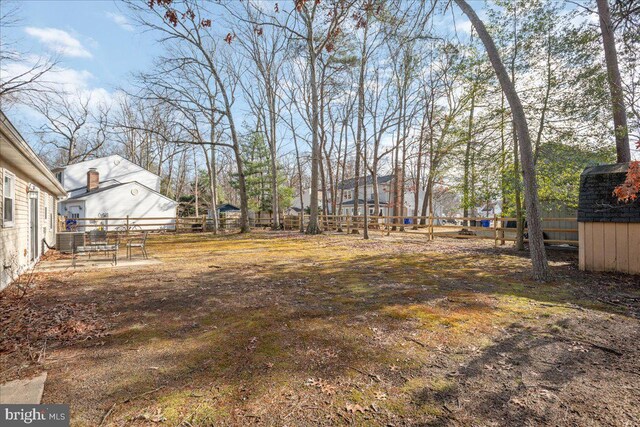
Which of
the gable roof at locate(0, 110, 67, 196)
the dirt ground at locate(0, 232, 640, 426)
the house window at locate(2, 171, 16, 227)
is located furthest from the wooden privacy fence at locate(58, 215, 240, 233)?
the dirt ground at locate(0, 232, 640, 426)

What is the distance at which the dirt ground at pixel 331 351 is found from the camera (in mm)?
2271

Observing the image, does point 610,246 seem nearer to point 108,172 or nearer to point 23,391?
point 23,391

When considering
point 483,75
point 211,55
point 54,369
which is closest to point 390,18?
point 483,75

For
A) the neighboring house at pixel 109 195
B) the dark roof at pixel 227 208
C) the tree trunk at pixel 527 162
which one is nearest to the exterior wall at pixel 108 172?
the neighboring house at pixel 109 195

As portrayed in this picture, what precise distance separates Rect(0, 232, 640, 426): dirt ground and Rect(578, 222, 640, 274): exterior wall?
0.65 m

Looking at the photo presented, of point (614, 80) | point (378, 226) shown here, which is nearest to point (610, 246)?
point (614, 80)

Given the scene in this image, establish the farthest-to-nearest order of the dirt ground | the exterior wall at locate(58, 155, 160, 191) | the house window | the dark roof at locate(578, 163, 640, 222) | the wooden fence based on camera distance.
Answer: the exterior wall at locate(58, 155, 160, 191), the wooden fence, the dark roof at locate(578, 163, 640, 222), the house window, the dirt ground

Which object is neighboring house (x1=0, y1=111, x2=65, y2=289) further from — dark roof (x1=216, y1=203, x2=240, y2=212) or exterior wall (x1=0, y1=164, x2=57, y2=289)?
dark roof (x1=216, y1=203, x2=240, y2=212)

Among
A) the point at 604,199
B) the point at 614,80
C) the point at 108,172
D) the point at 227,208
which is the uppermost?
the point at 108,172

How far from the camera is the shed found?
21.7 feet

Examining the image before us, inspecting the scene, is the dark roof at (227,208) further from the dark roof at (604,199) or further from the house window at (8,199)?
the dark roof at (604,199)

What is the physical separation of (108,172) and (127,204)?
5660 mm

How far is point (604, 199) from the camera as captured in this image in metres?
6.96

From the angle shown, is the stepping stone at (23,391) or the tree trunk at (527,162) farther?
the tree trunk at (527,162)
